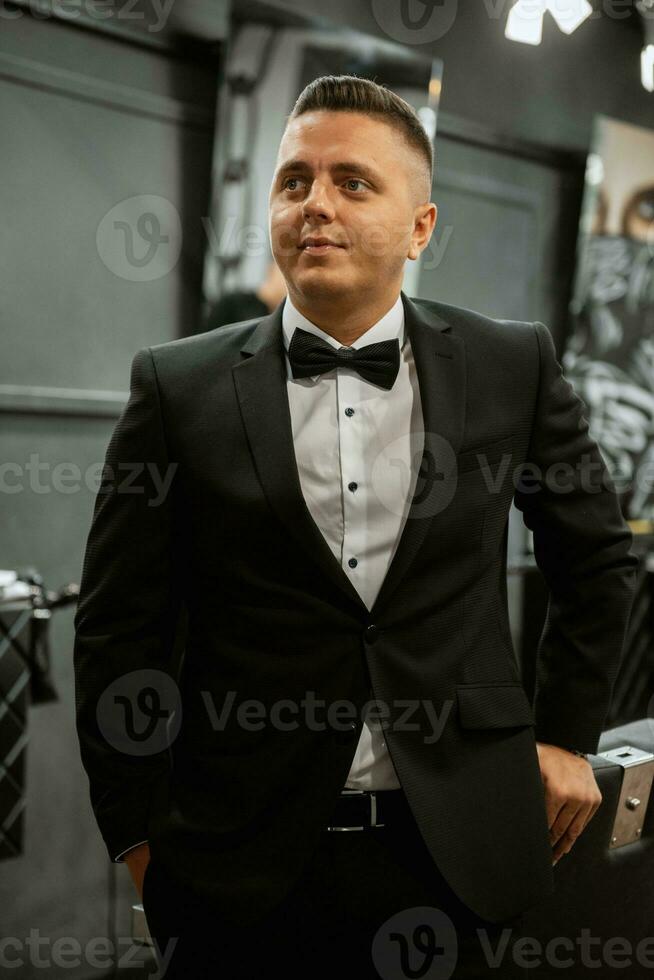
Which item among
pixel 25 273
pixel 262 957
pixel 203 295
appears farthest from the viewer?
pixel 203 295

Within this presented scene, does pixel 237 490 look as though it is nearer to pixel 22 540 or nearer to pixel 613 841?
pixel 613 841

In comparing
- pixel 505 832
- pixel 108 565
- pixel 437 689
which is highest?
pixel 108 565

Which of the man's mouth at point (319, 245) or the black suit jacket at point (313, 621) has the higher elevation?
the man's mouth at point (319, 245)

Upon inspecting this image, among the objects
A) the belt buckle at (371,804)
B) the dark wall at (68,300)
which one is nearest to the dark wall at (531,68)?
the dark wall at (68,300)

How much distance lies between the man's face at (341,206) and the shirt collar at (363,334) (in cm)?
6

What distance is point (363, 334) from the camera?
1.44 meters

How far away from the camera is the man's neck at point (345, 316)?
1389mm

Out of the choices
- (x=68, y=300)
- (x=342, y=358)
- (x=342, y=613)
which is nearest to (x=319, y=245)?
(x=342, y=358)

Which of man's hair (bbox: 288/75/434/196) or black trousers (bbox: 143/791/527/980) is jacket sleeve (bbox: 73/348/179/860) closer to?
black trousers (bbox: 143/791/527/980)

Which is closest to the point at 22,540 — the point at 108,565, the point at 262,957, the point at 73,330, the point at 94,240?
the point at 73,330

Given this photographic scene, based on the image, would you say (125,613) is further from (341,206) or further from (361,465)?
(341,206)

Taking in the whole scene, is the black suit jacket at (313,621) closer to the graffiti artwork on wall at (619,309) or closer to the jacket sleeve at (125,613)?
the jacket sleeve at (125,613)

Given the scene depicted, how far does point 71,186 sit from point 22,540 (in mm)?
999

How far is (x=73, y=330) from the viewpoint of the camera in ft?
9.04
